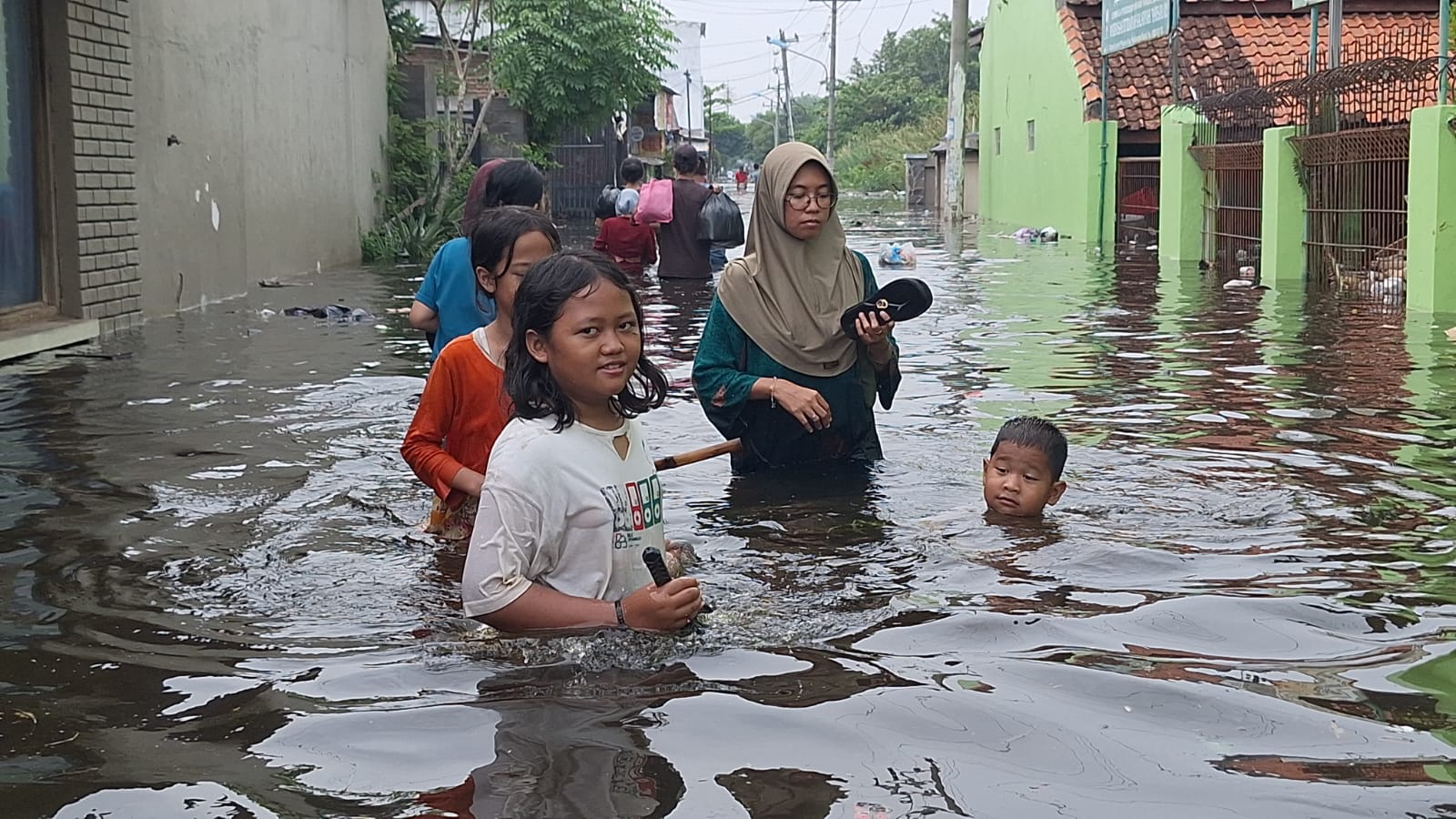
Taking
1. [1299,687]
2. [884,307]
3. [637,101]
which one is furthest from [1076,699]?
[637,101]

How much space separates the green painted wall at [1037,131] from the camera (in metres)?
28.8

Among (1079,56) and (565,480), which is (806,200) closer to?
(565,480)

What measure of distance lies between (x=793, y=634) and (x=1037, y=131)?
3077 centimetres

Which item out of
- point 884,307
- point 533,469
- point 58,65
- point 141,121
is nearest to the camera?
point 533,469

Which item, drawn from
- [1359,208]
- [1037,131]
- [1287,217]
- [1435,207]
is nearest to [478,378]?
[1435,207]

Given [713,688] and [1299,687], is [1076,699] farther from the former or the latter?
[713,688]

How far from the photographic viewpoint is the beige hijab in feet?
21.3

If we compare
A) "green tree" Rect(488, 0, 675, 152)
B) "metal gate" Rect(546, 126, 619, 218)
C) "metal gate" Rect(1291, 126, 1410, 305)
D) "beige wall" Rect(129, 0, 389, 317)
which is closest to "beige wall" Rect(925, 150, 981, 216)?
"metal gate" Rect(546, 126, 619, 218)

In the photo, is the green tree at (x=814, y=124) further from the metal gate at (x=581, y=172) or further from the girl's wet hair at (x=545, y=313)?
the girl's wet hair at (x=545, y=313)

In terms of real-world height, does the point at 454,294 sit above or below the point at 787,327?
above

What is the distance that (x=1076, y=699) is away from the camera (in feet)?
13.2

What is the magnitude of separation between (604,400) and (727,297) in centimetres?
251

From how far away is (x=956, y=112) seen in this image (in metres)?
41.2

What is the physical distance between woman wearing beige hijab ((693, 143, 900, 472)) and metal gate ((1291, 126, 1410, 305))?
9.71 meters
